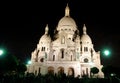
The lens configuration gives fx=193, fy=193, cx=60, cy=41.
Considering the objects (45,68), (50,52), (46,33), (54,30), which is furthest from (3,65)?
(54,30)

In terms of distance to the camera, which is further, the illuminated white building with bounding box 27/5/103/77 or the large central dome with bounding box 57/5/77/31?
the large central dome with bounding box 57/5/77/31

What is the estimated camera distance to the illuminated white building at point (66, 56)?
53688 mm

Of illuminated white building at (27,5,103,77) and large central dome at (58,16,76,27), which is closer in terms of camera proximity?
illuminated white building at (27,5,103,77)

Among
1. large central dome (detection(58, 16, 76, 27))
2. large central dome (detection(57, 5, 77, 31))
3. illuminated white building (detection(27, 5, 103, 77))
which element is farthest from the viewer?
large central dome (detection(58, 16, 76, 27))

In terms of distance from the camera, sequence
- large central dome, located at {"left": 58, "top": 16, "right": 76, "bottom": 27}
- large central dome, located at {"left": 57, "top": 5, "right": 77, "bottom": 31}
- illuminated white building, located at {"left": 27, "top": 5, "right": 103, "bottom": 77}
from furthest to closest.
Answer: large central dome, located at {"left": 58, "top": 16, "right": 76, "bottom": 27} < large central dome, located at {"left": 57, "top": 5, "right": 77, "bottom": 31} < illuminated white building, located at {"left": 27, "top": 5, "right": 103, "bottom": 77}

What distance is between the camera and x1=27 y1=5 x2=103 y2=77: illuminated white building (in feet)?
176

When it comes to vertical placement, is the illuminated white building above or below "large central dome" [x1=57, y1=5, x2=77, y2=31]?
below

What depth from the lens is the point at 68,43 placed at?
189 feet

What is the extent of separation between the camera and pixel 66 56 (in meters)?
55.7

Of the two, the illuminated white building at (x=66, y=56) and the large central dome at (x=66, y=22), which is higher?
the large central dome at (x=66, y=22)

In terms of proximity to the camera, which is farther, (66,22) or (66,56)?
(66,22)

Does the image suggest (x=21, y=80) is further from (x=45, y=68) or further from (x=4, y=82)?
(x=45, y=68)

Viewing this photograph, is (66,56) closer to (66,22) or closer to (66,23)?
(66,23)

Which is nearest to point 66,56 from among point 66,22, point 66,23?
point 66,23
